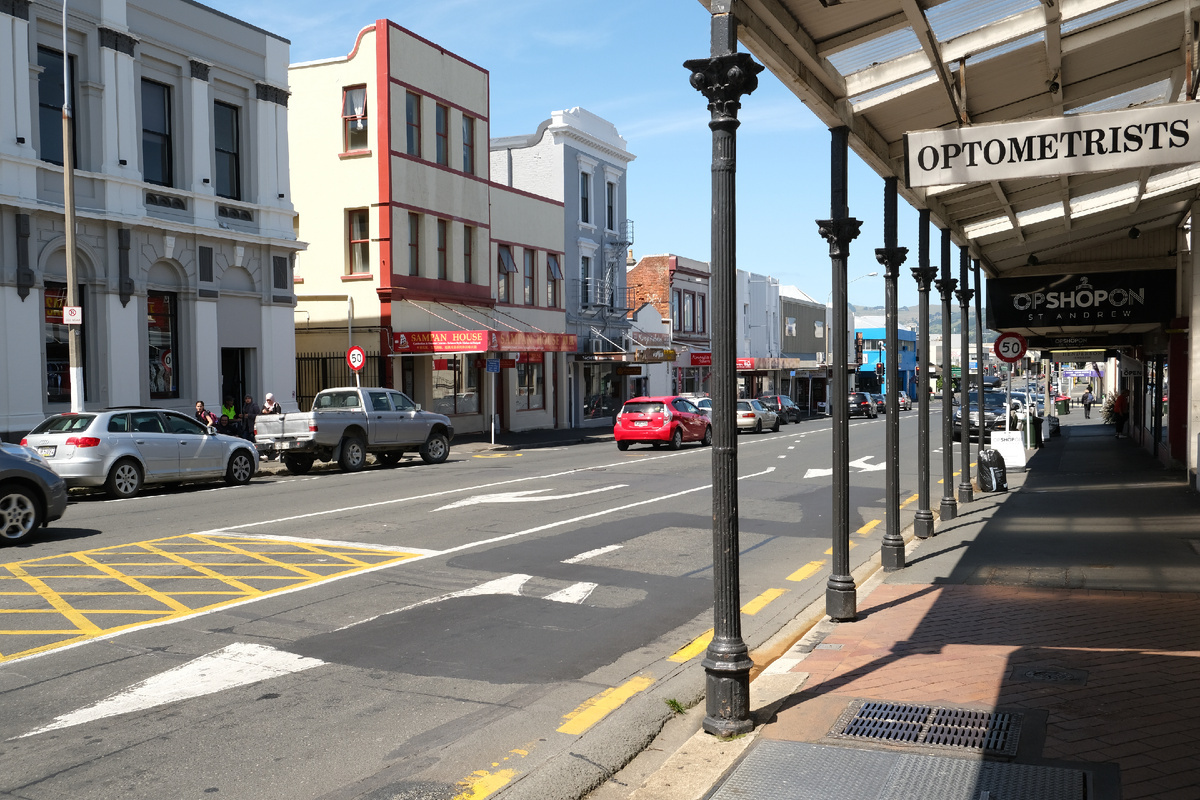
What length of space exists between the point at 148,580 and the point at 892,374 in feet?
24.2

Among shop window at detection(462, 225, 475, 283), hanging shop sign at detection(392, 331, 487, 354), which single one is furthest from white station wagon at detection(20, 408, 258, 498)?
shop window at detection(462, 225, 475, 283)

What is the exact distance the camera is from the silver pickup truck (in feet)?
74.1

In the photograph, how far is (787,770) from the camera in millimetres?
5027

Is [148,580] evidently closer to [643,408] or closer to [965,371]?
[965,371]

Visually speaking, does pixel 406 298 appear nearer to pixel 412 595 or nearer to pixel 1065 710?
pixel 412 595

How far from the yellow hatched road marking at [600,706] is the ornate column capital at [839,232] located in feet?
12.6

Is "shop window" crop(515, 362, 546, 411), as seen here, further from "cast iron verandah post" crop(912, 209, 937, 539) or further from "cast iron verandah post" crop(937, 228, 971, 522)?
"cast iron verandah post" crop(912, 209, 937, 539)

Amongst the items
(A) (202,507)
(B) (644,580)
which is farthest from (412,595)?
(A) (202,507)

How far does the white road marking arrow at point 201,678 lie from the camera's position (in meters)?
6.03

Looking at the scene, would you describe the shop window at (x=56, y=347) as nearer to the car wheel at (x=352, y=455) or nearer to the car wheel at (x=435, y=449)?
the car wheel at (x=352, y=455)

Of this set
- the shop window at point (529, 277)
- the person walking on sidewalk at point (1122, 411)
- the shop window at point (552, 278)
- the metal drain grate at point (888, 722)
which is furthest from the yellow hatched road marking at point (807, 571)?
the shop window at point (552, 278)

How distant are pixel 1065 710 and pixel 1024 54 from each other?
5084 millimetres

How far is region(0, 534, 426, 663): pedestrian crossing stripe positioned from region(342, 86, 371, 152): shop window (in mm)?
23198

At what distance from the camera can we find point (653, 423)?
29.8 m
